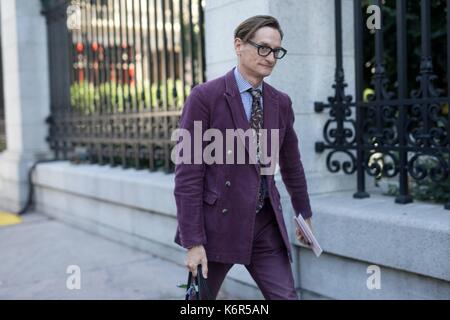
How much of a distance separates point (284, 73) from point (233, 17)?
69 cm

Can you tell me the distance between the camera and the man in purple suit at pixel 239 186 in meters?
2.97

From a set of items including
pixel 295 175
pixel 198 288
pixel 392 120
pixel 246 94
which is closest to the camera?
pixel 198 288

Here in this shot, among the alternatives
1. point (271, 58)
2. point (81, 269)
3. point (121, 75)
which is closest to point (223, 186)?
point (271, 58)

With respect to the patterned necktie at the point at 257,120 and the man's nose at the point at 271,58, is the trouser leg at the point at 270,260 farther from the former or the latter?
the man's nose at the point at 271,58

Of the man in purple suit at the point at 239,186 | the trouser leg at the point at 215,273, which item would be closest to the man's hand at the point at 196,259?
the man in purple suit at the point at 239,186

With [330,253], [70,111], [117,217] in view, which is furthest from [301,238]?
[70,111]

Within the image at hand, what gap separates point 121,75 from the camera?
7.82 m

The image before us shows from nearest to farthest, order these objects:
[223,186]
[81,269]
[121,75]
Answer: [223,186], [81,269], [121,75]

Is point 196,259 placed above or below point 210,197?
below

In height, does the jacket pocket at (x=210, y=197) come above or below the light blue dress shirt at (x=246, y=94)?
below

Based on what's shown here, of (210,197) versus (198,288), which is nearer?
(198,288)

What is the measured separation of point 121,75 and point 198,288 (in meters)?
5.32

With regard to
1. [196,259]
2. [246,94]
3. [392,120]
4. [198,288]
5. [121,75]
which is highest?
[121,75]

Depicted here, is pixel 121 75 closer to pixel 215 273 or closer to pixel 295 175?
pixel 295 175
